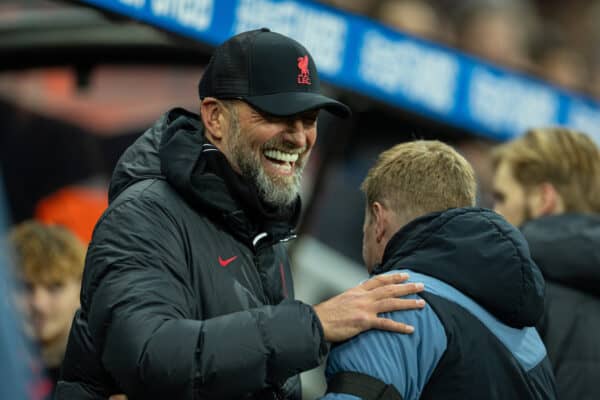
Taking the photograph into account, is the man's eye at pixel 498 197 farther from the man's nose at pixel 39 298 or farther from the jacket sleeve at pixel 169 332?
the man's nose at pixel 39 298

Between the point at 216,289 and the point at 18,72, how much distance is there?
10.3 feet

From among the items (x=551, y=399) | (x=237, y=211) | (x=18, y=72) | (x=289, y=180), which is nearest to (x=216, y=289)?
(x=237, y=211)

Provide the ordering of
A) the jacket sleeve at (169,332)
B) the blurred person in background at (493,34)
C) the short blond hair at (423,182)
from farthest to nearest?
1. the blurred person in background at (493,34)
2. the short blond hair at (423,182)
3. the jacket sleeve at (169,332)

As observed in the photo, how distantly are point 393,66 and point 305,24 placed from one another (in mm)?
986

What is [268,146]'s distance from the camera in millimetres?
2648

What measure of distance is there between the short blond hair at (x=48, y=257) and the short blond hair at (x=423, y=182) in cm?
210

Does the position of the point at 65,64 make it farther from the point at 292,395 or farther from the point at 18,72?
the point at 292,395

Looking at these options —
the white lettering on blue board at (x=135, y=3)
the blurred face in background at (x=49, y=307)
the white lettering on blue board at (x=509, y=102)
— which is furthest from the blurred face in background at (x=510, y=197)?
the white lettering on blue board at (x=509, y=102)

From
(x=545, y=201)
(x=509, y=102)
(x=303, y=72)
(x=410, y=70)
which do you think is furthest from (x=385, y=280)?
(x=509, y=102)

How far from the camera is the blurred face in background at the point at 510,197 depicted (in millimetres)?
3723

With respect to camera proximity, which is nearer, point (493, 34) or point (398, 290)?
point (398, 290)

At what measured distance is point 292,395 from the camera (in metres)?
2.77

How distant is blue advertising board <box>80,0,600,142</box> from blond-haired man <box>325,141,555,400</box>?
1.78m

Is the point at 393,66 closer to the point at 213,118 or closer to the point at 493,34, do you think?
the point at 493,34
